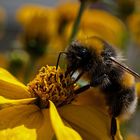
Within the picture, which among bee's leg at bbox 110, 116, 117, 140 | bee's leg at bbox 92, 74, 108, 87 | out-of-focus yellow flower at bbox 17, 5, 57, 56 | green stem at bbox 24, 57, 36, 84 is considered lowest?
green stem at bbox 24, 57, 36, 84

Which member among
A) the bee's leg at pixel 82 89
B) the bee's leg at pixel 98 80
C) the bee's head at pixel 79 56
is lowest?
the bee's leg at pixel 82 89

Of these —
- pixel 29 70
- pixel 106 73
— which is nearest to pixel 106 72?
pixel 106 73

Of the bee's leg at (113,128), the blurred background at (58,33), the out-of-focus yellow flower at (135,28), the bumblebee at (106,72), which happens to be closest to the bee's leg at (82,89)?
the bumblebee at (106,72)

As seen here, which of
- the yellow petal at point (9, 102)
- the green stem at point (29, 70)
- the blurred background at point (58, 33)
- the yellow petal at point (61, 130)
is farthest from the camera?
the blurred background at point (58, 33)

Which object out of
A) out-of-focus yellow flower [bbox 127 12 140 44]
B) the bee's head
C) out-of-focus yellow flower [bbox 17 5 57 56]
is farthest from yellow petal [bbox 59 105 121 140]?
out-of-focus yellow flower [bbox 127 12 140 44]

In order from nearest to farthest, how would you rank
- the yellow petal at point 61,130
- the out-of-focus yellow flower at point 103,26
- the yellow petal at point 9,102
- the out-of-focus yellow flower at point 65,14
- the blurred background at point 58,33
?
the yellow petal at point 61,130 < the yellow petal at point 9,102 < the blurred background at point 58,33 < the out-of-focus yellow flower at point 103,26 < the out-of-focus yellow flower at point 65,14

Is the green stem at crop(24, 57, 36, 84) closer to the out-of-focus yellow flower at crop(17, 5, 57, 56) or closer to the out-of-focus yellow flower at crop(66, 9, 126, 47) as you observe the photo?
the out-of-focus yellow flower at crop(17, 5, 57, 56)

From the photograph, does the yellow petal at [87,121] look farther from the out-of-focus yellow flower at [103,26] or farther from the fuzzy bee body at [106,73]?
the out-of-focus yellow flower at [103,26]


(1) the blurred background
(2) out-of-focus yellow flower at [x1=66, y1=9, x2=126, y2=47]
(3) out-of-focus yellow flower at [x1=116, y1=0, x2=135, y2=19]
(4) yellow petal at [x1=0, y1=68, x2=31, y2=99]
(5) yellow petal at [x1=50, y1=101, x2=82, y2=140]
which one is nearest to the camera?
(5) yellow petal at [x1=50, y1=101, x2=82, y2=140]
